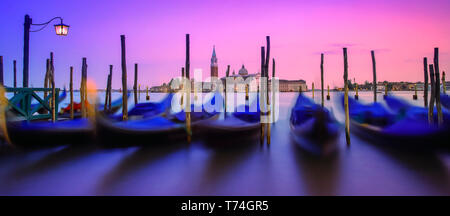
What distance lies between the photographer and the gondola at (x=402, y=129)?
4.03m

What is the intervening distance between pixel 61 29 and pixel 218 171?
313cm

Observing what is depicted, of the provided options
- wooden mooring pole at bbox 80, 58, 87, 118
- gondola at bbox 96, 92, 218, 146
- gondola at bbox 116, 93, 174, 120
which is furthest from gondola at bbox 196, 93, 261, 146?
wooden mooring pole at bbox 80, 58, 87, 118

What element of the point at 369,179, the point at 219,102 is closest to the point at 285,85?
the point at 219,102

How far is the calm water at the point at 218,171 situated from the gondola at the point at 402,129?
163 mm

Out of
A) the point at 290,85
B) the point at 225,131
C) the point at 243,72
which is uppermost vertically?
the point at 243,72

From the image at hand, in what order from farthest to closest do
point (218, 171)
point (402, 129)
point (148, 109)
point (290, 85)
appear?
point (290, 85) < point (148, 109) < point (402, 129) < point (218, 171)

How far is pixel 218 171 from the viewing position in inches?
145

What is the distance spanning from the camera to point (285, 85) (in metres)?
69.3

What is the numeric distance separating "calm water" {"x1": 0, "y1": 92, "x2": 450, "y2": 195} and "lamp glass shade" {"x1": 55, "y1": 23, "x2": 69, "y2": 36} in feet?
5.52

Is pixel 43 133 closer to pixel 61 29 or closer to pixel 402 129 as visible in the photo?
pixel 61 29

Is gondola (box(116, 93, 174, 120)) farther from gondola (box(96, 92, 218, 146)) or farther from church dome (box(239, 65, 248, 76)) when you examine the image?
church dome (box(239, 65, 248, 76))

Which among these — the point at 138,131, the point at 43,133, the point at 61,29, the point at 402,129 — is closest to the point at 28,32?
the point at 61,29

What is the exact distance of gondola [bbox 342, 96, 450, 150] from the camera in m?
4.03
